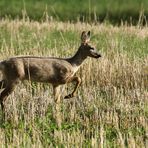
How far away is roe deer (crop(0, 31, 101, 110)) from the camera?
31.9 feet

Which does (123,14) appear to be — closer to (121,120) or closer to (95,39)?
(95,39)

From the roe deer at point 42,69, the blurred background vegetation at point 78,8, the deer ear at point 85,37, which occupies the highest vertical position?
the deer ear at point 85,37

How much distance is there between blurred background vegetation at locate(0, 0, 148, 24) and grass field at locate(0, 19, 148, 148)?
12378 mm

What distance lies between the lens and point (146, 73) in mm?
11320

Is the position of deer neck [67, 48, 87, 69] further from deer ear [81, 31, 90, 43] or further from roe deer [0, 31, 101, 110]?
deer ear [81, 31, 90, 43]

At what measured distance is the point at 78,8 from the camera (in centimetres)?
2820

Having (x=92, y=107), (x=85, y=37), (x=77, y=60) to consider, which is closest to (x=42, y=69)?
(x=77, y=60)

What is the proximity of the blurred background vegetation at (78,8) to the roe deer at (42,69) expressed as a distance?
15438 millimetres

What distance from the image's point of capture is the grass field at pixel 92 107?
25.5 feet

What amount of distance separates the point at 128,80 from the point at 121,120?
2645mm

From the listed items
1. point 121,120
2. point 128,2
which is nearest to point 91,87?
point 121,120

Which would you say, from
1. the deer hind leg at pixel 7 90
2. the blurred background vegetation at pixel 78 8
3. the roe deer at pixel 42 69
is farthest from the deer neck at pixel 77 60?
the blurred background vegetation at pixel 78 8

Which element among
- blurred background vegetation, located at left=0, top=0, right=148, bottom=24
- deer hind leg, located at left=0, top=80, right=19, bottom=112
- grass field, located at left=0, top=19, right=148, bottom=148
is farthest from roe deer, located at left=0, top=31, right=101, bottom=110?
blurred background vegetation, located at left=0, top=0, right=148, bottom=24

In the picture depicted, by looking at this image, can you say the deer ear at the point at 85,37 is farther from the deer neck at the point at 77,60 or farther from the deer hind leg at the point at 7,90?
the deer hind leg at the point at 7,90
